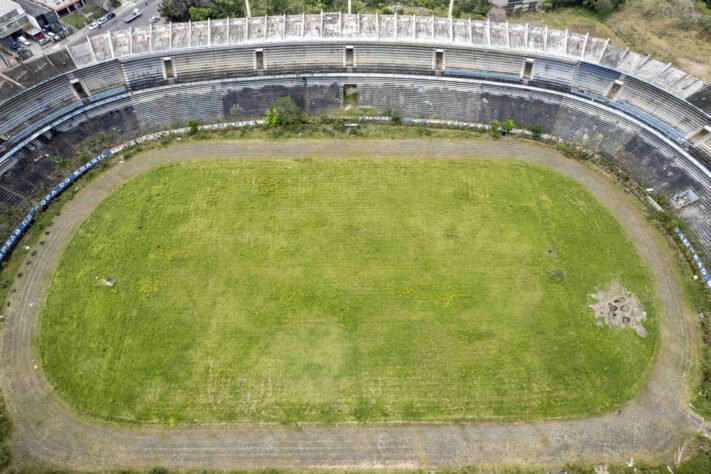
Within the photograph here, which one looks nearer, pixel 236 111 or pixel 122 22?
pixel 236 111

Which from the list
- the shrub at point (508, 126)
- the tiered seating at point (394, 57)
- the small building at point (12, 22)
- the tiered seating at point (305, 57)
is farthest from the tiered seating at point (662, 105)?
the small building at point (12, 22)

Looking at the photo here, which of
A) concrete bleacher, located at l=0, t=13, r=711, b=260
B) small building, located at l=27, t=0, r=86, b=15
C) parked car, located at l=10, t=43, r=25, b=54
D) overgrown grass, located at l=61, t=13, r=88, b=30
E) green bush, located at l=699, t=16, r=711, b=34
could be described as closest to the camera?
concrete bleacher, located at l=0, t=13, r=711, b=260

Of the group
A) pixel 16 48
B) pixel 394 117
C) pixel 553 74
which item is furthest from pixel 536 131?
pixel 16 48

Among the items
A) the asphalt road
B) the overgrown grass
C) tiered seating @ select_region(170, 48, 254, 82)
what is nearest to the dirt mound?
tiered seating @ select_region(170, 48, 254, 82)

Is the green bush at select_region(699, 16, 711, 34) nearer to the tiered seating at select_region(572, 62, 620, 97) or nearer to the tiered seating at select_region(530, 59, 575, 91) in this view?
the tiered seating at select_region(572, 62, 620, 97)

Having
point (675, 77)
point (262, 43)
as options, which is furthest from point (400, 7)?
point (675, 77)

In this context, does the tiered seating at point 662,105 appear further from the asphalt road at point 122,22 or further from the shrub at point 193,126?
the asphalt road at point 122,22

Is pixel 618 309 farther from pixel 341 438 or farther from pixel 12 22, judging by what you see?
pixel 12 22
